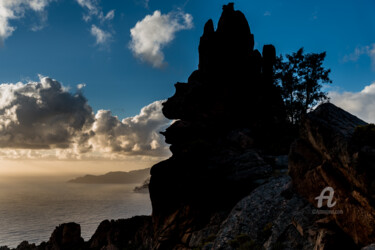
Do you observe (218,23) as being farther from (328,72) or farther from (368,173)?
(368,173)

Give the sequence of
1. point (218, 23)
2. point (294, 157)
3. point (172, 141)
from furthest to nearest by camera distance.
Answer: point (218, 23)
point (172, 141)
point (294, 157)

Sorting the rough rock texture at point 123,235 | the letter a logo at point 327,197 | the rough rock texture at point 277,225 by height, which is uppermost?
the letter a logo at point 327,197

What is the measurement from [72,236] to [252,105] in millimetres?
76254

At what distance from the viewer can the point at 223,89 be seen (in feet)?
164

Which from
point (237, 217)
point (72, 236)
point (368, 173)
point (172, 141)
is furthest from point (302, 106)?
point (72, 236)

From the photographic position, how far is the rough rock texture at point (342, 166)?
11086mm

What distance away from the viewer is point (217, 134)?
156ft

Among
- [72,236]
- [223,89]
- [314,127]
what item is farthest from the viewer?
[72,236]

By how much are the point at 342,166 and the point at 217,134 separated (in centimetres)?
3516

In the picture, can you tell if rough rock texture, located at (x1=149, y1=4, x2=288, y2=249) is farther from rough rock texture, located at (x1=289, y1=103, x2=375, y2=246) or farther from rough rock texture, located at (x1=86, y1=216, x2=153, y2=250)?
rough rock texture, located at (x1=86, y1=216, x2=153, y2=250)

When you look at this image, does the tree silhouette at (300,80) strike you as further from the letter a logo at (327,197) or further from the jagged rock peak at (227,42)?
the letter a logo at (327,197)

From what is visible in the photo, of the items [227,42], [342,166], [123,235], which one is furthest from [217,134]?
[123,235]

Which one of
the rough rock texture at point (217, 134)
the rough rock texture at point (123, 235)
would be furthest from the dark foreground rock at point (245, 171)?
the rough rock texture at point (123, 235)

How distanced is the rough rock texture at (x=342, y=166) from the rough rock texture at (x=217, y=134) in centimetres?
1536
